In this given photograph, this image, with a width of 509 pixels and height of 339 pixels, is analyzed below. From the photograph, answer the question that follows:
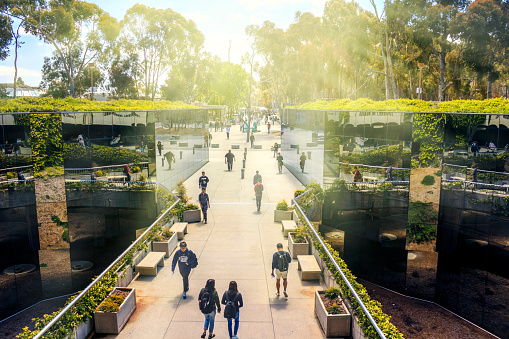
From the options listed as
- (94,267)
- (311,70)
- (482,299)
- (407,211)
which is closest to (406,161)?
(407,211)

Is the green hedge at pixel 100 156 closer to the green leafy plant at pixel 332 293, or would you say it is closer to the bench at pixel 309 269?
the bench at pixel 309 269

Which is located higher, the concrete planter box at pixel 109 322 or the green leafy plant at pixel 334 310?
the green leafy plant at pixel 334 310

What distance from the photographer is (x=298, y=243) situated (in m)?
11.7

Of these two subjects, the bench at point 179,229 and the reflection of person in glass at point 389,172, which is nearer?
the bench at point 179,229

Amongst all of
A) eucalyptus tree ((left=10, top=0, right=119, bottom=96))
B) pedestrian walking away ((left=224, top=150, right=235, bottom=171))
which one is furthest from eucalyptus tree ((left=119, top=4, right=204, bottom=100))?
pedestrian walking away ((left=224, top=150, right=235, bottom=171))

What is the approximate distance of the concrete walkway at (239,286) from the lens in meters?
7.93

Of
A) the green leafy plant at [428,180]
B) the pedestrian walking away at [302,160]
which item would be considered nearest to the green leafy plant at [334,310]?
the green leafy plant at [428,180]

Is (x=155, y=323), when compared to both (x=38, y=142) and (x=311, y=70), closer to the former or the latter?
(x=38, y=142)

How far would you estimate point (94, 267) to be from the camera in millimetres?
16922

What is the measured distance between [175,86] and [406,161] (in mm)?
53713

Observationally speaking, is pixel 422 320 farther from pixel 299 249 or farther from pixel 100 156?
pixel 100 156

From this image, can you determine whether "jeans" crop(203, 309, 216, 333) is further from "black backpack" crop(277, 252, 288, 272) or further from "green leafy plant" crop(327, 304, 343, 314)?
"green leafy plant" crop(327, 304, 343, 314)

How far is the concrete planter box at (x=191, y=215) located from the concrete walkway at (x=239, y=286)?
40 centimetres

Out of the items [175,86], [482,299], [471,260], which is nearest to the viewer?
[482,299]
